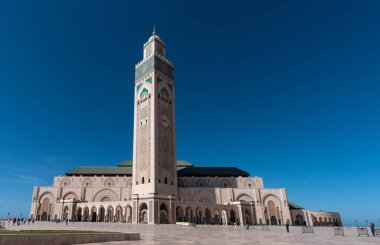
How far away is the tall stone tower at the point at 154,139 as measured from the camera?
42.2 meters

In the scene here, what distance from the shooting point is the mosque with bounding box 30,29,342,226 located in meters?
44.2

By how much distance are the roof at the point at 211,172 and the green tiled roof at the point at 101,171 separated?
12.4m

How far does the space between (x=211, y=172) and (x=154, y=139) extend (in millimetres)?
20994

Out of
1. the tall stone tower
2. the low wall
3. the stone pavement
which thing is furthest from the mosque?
the low wall

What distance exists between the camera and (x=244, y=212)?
49.5 meters

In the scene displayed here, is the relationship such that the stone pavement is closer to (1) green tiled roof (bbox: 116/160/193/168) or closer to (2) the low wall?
(2) the low wall

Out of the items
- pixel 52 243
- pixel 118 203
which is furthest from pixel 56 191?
pixel 52 243

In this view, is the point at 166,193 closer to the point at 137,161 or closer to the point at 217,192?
the point at 137,161

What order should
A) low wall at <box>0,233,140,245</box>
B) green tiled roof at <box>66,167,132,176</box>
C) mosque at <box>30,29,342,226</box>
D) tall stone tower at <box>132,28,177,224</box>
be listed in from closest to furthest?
1. low wall at <box>0,233,140,245</box>
2. tall stone tower at <box>132,28,177,224</box>
3. mosque at <box>30,29,342,226</box>
4. green tiled roof at <box>66,167,132,176</box>

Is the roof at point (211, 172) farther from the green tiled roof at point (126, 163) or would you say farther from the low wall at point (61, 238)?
the low wall at point (61, 238)

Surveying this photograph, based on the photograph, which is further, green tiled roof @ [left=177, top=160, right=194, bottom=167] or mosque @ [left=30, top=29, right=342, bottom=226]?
green tiled roof @ [left=177, top=160, right=194, bottom=167]

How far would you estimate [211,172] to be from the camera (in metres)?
61.3

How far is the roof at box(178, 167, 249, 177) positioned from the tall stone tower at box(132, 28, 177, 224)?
11.5m

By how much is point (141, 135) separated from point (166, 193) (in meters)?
11.8
